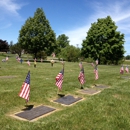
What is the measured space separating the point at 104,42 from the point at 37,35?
52.4 feet

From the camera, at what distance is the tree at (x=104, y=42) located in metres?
44.0

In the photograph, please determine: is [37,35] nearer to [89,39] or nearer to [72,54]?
[72,54]

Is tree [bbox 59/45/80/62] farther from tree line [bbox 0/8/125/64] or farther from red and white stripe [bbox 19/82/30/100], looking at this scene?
red and white stripe [bbox 19/82/30/100]

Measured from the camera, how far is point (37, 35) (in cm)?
4478

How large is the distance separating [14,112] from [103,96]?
421 centimetres

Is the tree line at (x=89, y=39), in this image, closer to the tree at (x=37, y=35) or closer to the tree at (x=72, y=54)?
the tree at (x=37, y=35)

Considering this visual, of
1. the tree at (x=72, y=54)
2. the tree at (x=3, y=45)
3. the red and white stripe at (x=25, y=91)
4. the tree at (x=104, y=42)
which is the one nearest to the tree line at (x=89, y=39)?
the tree at (x=104, y=42)

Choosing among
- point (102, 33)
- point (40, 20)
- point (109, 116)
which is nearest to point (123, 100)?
point (109, 116)

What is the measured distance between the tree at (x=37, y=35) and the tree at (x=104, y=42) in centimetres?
851

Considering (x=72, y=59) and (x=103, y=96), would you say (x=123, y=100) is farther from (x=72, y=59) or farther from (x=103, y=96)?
(x=72, y=59)

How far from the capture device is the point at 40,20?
154 ft

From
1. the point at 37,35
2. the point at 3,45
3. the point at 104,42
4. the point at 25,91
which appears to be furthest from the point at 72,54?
the point at 25,91

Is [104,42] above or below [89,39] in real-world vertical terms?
below

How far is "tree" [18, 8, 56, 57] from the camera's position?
→ 44594 millimetres
